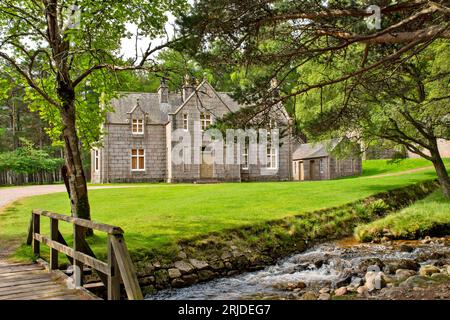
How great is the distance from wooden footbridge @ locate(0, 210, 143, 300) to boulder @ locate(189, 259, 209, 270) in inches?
114

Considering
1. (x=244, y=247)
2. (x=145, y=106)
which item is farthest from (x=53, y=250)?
(x=145, y=106)

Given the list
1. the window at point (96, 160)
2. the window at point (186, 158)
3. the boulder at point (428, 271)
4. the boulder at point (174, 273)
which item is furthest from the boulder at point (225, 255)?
the window at point (96, 160)

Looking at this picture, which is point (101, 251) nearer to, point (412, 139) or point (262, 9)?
point (262, 9)

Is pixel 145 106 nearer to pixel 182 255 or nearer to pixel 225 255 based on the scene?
pixel 225 255

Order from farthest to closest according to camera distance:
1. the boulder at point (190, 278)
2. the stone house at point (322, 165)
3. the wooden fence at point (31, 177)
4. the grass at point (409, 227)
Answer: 1. the wooden fence at point (31, 177)
2. the stone house at point (322, 165)
3. the grass at point (409, 227)
4. the boulder at point (190, 278)

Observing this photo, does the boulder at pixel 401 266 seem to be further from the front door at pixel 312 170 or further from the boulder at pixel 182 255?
the front door at pixel 312 170

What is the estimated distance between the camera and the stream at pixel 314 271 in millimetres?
9445

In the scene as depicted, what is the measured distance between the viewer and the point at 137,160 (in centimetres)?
3800

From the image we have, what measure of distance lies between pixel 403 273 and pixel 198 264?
506 cm

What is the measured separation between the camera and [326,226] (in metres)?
15.5

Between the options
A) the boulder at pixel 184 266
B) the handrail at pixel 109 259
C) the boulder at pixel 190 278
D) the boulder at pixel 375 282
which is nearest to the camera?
the handrail at pixel 109 259

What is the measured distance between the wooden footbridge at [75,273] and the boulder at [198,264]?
2898 millimetres

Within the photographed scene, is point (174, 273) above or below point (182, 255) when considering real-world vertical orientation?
below

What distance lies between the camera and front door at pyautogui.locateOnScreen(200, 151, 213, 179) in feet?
123
